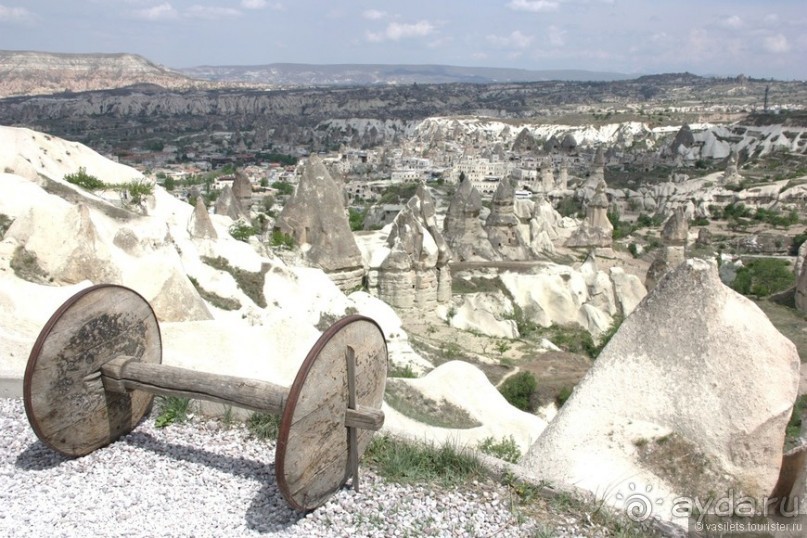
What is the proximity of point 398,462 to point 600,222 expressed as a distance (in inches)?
1106

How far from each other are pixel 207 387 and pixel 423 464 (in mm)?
1316

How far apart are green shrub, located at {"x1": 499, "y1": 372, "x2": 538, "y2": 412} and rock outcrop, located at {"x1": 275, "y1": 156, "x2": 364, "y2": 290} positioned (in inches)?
196

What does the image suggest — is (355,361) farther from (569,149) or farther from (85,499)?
(569,149)

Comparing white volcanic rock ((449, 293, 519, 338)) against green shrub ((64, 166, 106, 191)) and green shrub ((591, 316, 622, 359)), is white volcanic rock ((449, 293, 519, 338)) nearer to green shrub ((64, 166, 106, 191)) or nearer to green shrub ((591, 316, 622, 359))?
green shrub ((591, 316, 622, 359))

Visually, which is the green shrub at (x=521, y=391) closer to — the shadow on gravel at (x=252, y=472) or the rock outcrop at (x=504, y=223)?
the shadow on gravel at (x=252, y=472)

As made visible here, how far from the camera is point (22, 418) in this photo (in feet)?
15.1

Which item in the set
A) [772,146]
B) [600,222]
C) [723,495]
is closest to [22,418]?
[723,495]

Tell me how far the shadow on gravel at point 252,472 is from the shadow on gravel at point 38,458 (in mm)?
398

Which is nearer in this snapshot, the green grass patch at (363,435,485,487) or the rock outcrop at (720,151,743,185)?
the green grass patch at (363,435,485,487)

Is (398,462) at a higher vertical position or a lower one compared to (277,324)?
higher

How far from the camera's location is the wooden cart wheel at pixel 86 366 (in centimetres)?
379

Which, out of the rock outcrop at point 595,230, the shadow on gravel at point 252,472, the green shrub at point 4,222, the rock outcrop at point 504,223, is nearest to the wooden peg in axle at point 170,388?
the shadow on gravel at point 252,472

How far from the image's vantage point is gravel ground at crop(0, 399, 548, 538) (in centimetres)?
352

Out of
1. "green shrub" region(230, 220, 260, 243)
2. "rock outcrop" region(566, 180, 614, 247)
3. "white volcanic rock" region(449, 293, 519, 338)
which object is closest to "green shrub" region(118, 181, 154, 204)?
"green shrub" region(230, 220, 260, 243)
